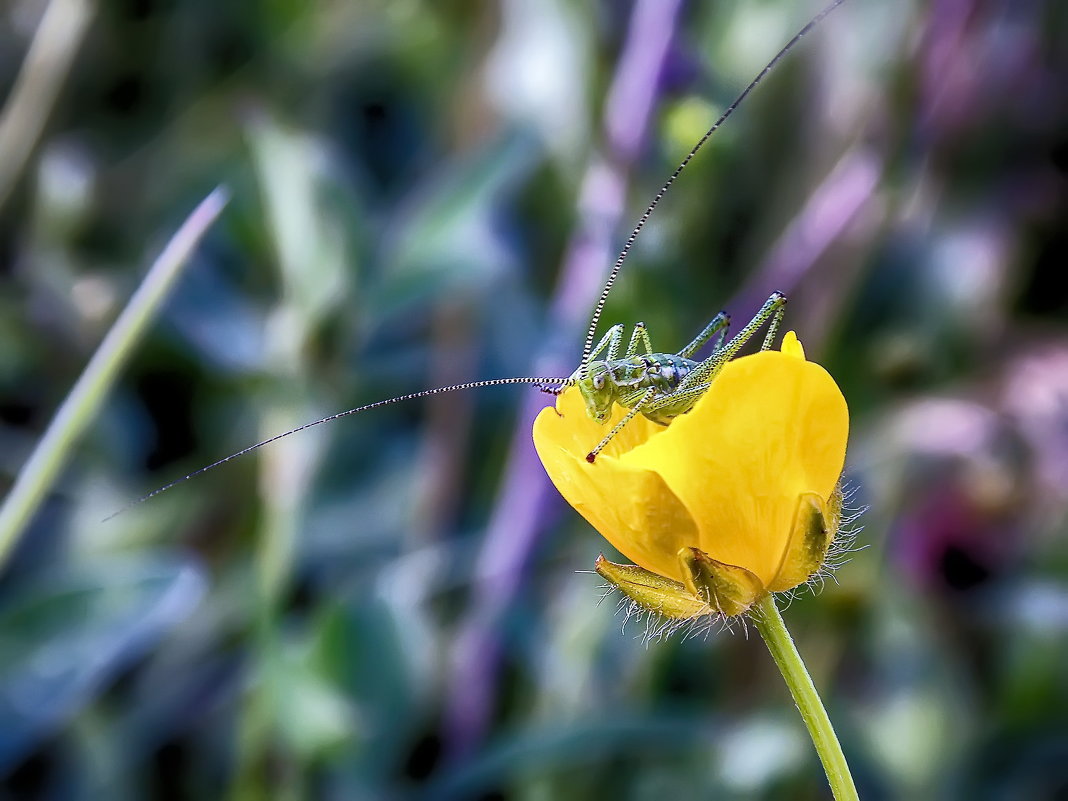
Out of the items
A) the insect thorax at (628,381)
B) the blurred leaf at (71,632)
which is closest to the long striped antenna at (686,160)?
the insect thorax at (628,381)

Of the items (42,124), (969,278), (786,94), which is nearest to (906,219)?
(969,278)

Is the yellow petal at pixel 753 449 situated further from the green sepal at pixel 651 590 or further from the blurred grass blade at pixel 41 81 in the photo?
the blurred grass blade at pixel 41 81

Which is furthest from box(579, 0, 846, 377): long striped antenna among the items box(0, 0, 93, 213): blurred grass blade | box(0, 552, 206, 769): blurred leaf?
box(0, 0, 93, 213): blurred grass blade

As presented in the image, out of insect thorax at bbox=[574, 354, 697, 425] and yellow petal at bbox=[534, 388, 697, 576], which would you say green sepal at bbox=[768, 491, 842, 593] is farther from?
insect thorax at bbox=[574, 354, 697, 425]

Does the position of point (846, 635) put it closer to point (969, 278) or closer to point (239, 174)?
point (969, 278)

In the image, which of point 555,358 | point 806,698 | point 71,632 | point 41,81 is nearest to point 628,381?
point 806,698

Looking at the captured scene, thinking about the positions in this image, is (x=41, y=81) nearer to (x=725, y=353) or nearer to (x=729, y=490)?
(x=725, y=353)
